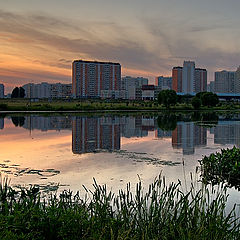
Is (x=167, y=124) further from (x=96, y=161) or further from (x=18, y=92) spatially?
(x=18, y=92)

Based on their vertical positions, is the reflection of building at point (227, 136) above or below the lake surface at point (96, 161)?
above

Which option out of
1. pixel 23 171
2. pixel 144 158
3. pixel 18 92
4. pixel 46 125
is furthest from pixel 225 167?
pixel 18 92

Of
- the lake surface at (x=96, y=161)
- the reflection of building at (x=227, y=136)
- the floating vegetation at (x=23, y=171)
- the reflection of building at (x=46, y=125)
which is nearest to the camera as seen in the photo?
the lake surface at (x=96, y=161)

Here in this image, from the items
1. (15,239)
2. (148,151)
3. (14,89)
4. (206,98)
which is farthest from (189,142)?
(14,89)

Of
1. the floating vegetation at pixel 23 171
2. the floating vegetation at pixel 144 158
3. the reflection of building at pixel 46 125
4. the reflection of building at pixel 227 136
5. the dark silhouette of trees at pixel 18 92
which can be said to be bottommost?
the floating vegetation at pixel 23 171

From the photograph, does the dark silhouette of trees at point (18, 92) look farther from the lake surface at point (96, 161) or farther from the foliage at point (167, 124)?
the lake surface at point (96, 161)

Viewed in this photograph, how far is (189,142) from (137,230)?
17.9 metres

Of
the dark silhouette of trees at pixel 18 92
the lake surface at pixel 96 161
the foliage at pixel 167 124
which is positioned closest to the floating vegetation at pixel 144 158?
the lake surface at pixel 96 161

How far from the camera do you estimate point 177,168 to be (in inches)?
557

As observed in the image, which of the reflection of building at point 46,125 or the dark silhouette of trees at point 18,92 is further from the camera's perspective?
the dark silhouette of trees at point 18,92

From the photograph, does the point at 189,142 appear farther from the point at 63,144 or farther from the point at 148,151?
the point at 63,144

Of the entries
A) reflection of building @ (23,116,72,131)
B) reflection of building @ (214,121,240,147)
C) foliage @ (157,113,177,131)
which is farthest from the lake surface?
foliage @ (157,113,177,131)

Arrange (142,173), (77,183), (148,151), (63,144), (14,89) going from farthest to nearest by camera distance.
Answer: (14,89) < (63,144) < (148,151) < (142,173) < (77,183)

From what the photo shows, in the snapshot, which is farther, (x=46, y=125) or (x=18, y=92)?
(x=18, y=92)
